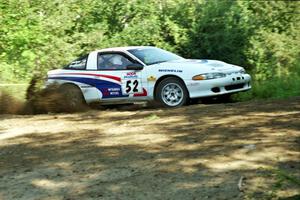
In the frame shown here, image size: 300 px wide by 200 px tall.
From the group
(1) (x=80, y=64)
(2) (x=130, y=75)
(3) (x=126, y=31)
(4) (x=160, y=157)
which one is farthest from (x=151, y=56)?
(3) (x=126, y=31)

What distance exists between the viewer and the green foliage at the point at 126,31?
56.6 ft

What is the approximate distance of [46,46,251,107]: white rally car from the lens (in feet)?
35.3

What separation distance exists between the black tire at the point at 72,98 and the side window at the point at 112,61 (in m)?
0.72

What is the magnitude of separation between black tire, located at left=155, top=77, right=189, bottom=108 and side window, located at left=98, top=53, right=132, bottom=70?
1.00 metres

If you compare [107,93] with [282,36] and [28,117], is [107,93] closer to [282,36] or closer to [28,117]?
[28,117]

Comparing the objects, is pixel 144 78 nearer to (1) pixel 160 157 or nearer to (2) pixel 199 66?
(2) pixel 199 66

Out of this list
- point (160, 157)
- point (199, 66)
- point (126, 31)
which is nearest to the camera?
point (160, 157)

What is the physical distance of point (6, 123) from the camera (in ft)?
30.7

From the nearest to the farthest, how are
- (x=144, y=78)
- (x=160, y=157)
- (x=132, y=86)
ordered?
(x=160, y=157) < (x=144, y=78) < (x=132, y=86)

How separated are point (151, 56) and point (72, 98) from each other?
1865 mm

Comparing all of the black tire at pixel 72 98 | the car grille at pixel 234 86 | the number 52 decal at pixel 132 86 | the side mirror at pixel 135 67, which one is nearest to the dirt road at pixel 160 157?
the car grille at pixel 234 86

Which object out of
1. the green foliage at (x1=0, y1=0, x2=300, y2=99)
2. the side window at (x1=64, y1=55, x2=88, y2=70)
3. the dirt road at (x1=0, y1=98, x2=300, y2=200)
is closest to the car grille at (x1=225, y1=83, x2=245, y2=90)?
the dirt road at (x1=0, y1=98, x2=300, y2=200)

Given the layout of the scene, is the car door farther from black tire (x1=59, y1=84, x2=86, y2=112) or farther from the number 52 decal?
black tire (x1=59, y1=84, x2=86, y2=112)

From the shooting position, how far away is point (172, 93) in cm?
1091
